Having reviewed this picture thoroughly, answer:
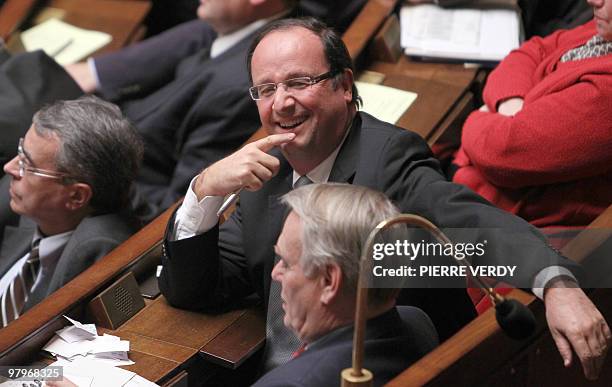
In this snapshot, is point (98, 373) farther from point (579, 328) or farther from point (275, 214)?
point (579, 328)

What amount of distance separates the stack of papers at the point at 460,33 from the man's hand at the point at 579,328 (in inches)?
52.2

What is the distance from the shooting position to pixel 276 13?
3162 millimetres

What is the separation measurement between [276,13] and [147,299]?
125cm

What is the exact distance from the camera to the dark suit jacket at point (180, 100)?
2973mm

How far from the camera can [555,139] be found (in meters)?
2.10

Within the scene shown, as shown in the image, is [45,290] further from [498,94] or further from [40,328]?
[498,94]

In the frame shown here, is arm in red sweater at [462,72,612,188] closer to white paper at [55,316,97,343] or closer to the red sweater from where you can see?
the red sweater

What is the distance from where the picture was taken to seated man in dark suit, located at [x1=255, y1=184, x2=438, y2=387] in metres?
1.62

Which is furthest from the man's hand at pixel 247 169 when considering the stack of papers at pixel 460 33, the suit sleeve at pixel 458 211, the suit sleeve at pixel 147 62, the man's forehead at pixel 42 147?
the suit sleeve at pixel 147 62

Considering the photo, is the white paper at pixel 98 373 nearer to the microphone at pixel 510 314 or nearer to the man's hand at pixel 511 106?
the microphone at pixel 510 314

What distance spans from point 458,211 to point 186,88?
143cm

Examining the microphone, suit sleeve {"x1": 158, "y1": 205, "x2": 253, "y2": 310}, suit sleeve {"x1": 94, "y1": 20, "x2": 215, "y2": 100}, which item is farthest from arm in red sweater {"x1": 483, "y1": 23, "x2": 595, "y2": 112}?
suit sleeve {"x1": 94, "y1": 20, "x2": 215, "y2": 100}

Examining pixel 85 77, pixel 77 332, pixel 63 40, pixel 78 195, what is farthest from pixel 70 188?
pixel 63 40

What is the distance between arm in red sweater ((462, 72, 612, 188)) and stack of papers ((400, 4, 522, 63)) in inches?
28.9
